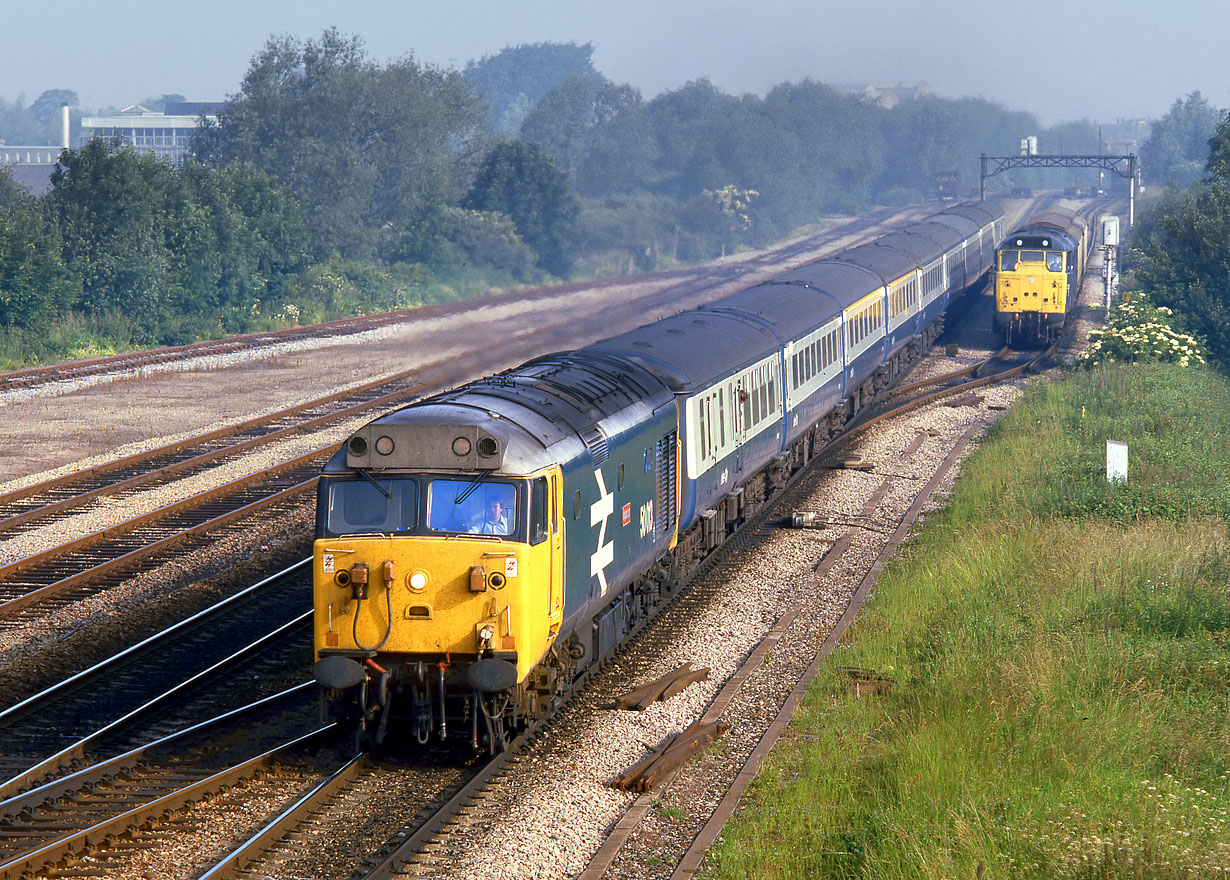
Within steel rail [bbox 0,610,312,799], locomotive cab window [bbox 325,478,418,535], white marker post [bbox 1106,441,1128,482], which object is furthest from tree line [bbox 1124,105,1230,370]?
locomotive cab window [bbox 325,478,418,535]

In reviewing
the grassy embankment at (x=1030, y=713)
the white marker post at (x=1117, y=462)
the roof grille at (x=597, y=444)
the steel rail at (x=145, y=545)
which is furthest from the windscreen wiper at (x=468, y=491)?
the white marker post at (x=1117, y=462)

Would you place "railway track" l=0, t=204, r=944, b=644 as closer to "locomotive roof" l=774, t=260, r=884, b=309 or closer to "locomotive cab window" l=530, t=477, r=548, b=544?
"locomotive cab window" l=530, t=477, r=548, b=544

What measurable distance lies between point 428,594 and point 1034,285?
113ft

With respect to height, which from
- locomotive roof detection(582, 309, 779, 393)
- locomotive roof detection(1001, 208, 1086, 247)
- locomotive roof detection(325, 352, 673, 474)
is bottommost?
locomotive roof detection(325, 352, 673, 474)

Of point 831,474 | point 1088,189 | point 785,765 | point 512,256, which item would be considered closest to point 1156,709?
point 785,765

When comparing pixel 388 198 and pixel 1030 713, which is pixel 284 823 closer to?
pixel 1030 713

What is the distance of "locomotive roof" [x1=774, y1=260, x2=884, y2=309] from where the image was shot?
2969cm

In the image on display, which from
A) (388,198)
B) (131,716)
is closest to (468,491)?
(131,716)

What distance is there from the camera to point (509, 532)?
11.8m

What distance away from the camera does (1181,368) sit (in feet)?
116

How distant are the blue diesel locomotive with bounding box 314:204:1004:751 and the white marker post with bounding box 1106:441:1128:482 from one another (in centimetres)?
650

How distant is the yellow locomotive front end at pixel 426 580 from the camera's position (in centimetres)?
1173

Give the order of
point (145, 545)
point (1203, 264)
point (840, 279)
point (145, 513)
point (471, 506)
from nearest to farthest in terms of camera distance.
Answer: point (471, 506), point (145, 545), point (145, 513), point (840, 279), point (1203, 264)

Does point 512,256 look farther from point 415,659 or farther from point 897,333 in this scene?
point 415,659
